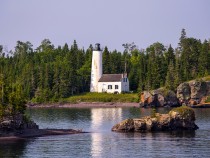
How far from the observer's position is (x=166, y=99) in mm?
152500

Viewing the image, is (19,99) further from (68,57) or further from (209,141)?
(68,57)

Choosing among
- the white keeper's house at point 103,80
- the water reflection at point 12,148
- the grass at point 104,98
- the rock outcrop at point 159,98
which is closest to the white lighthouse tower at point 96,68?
the white keeper's house at point 103,80

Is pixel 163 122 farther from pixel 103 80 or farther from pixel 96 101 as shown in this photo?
pixel 103 80

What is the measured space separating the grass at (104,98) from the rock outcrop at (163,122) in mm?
71972

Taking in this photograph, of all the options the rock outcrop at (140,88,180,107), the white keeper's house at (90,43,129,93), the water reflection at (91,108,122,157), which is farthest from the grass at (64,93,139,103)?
the water reflection at (91,108,122,157)

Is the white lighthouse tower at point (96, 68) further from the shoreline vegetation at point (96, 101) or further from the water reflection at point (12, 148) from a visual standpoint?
the water reflection at point (12, 148)

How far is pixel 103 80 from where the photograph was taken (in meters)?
173

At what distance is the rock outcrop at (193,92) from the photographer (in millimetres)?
151250

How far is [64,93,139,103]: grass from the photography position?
164125mm

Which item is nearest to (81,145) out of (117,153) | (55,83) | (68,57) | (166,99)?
(117,153)

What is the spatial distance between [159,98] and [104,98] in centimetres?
1965

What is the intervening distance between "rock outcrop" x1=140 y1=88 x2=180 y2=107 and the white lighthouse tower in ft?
83.6

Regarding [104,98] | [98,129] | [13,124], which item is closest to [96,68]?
[104,98]

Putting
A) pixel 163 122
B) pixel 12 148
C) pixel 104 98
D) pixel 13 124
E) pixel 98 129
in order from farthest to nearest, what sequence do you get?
pixel 104 98 < pixel 98 129 < pixel 163 122 < pixel 13 124 < pixel 12 148
